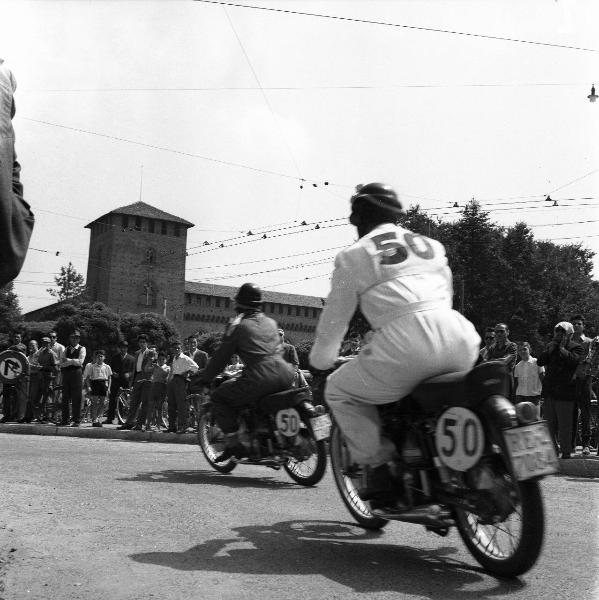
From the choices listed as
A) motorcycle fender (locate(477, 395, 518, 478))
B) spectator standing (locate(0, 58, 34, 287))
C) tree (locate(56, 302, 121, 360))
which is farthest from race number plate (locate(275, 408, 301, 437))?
tree (locate(56, 302, 121, 360))

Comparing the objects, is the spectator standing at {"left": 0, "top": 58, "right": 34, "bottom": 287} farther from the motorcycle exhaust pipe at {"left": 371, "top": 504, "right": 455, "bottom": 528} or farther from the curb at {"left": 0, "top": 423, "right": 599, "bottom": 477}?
the curb at {"left": 0, "top": 423, "right": 599, "bottom": 477}

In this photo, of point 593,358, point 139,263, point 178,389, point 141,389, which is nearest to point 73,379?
point 141,389

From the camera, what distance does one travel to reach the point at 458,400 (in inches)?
148

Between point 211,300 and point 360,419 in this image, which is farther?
point 211,300

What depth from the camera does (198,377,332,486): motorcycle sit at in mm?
7043

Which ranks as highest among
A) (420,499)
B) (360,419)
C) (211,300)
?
(211,300)

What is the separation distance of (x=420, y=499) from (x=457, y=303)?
49.5 m

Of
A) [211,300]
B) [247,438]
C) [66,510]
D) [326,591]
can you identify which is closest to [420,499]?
[326,591]

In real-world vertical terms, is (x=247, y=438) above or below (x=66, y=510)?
above

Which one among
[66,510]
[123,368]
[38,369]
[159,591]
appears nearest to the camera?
[159,591]

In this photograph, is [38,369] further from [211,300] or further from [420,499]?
[211,300]

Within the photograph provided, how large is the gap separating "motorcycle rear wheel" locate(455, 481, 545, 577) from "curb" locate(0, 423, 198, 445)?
368 inches

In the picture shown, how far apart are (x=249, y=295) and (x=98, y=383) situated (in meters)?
9.79

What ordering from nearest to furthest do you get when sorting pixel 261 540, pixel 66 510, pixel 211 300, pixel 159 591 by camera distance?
pixel 159 591
pixel 261 540
pixel 66 510
pixel 211 300
